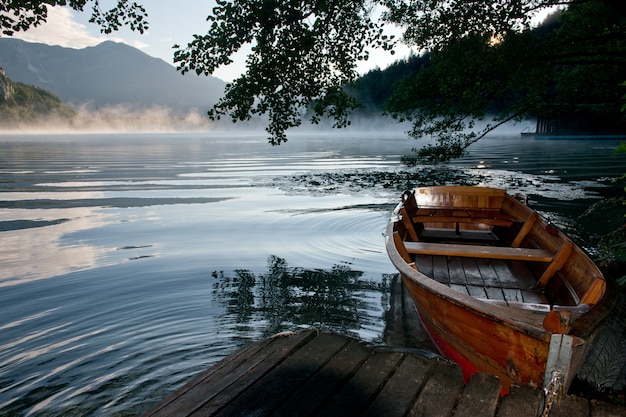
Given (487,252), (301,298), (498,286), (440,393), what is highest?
(487,252)

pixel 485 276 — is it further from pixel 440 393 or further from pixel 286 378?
pixel 286 378

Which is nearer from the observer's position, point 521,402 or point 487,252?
point 521,402

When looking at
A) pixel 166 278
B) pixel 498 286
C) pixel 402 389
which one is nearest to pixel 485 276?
pixel 498 286

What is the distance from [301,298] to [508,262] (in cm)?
373

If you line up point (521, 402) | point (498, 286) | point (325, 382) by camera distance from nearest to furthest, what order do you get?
point (521, 402), point (325, 382), point (498, 286)

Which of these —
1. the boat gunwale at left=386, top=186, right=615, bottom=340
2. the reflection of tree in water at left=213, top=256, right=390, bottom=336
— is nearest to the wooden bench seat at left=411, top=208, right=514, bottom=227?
the reflection of tree in water at left=213, top=256, right=390, bottom=336

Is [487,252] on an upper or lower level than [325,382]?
upper

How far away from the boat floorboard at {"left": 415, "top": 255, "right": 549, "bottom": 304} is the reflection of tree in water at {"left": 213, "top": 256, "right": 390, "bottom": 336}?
1173 millimetres

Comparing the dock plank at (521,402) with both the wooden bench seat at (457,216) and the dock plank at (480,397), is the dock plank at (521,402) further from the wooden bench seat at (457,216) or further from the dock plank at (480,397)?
the wooden bench seat at (457,216)

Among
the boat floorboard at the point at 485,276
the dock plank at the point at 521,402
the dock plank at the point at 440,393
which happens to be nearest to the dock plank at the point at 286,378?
the dock plank at the point at 440,393

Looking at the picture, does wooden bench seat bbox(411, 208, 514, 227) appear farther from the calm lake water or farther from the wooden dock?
the wooden dock

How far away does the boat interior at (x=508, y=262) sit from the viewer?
16.2 feet

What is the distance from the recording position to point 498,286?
6.23 metres

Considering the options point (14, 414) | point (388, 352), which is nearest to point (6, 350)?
point (14, 414)
